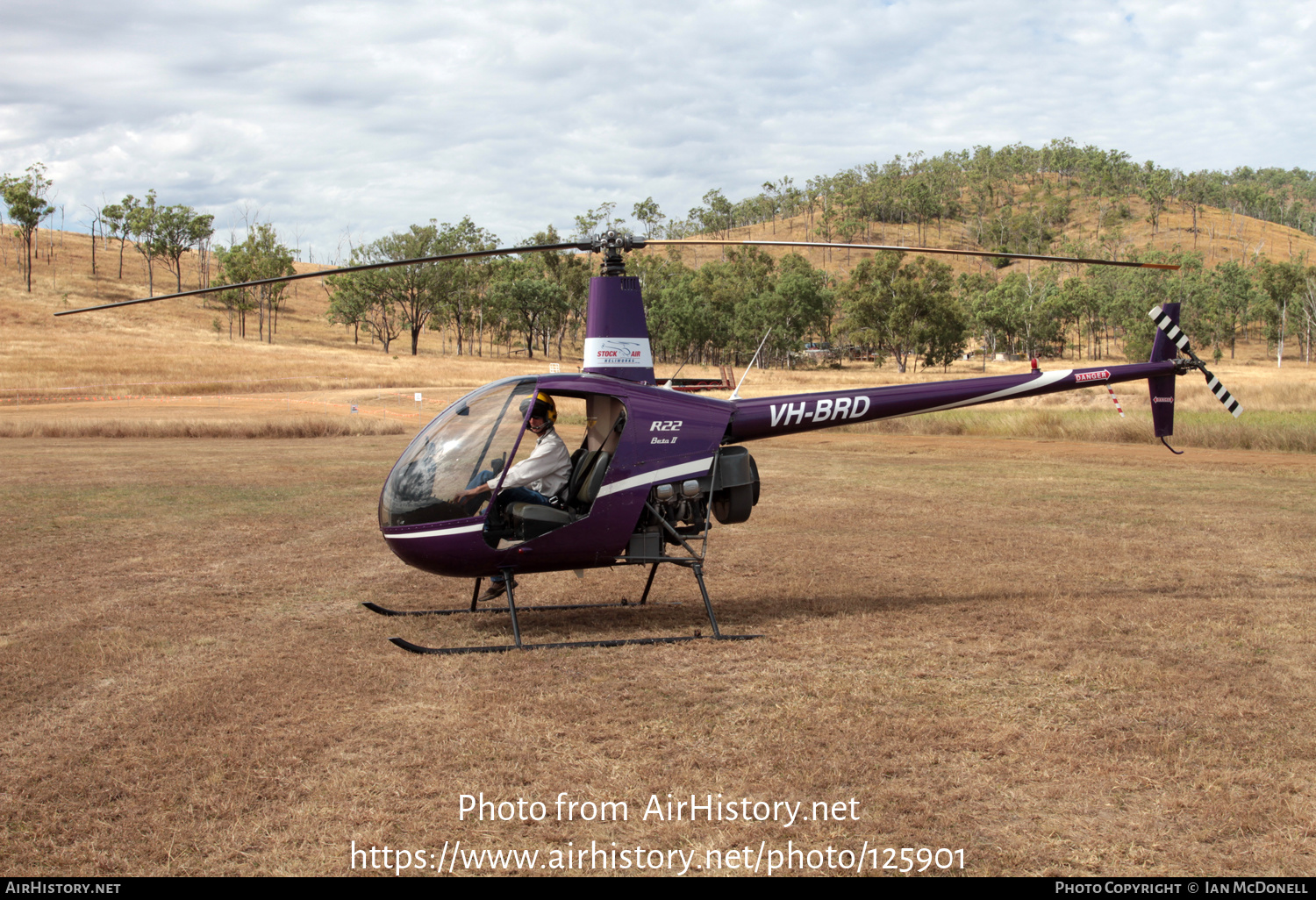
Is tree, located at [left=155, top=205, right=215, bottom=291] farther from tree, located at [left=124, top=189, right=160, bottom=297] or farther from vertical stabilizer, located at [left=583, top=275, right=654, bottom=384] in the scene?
vertical stabilizer, located at [left=583, top=275, right=654, bottom=384]

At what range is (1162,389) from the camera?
35.6ft

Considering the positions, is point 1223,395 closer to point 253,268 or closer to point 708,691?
point 708,691

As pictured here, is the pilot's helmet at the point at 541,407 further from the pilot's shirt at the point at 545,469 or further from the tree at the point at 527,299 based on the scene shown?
the tree at the point at 527,299

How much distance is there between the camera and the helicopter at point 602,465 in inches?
300

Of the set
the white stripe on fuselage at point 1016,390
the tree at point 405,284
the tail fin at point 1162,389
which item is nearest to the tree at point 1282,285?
the tree at point 405,284

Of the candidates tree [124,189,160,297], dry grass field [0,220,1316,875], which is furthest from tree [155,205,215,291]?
dry grass field [0,220,1316,875]

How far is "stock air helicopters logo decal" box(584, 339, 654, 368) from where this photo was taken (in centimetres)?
852

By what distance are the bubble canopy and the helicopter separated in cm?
1

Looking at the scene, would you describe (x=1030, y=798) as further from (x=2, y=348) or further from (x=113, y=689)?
(x=2, y=348)

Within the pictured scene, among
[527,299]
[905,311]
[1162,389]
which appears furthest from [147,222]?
[1162,389]

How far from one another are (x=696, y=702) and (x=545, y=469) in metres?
2.64

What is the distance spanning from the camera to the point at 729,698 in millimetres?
6418

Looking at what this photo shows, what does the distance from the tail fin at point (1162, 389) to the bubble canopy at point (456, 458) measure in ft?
25.1
